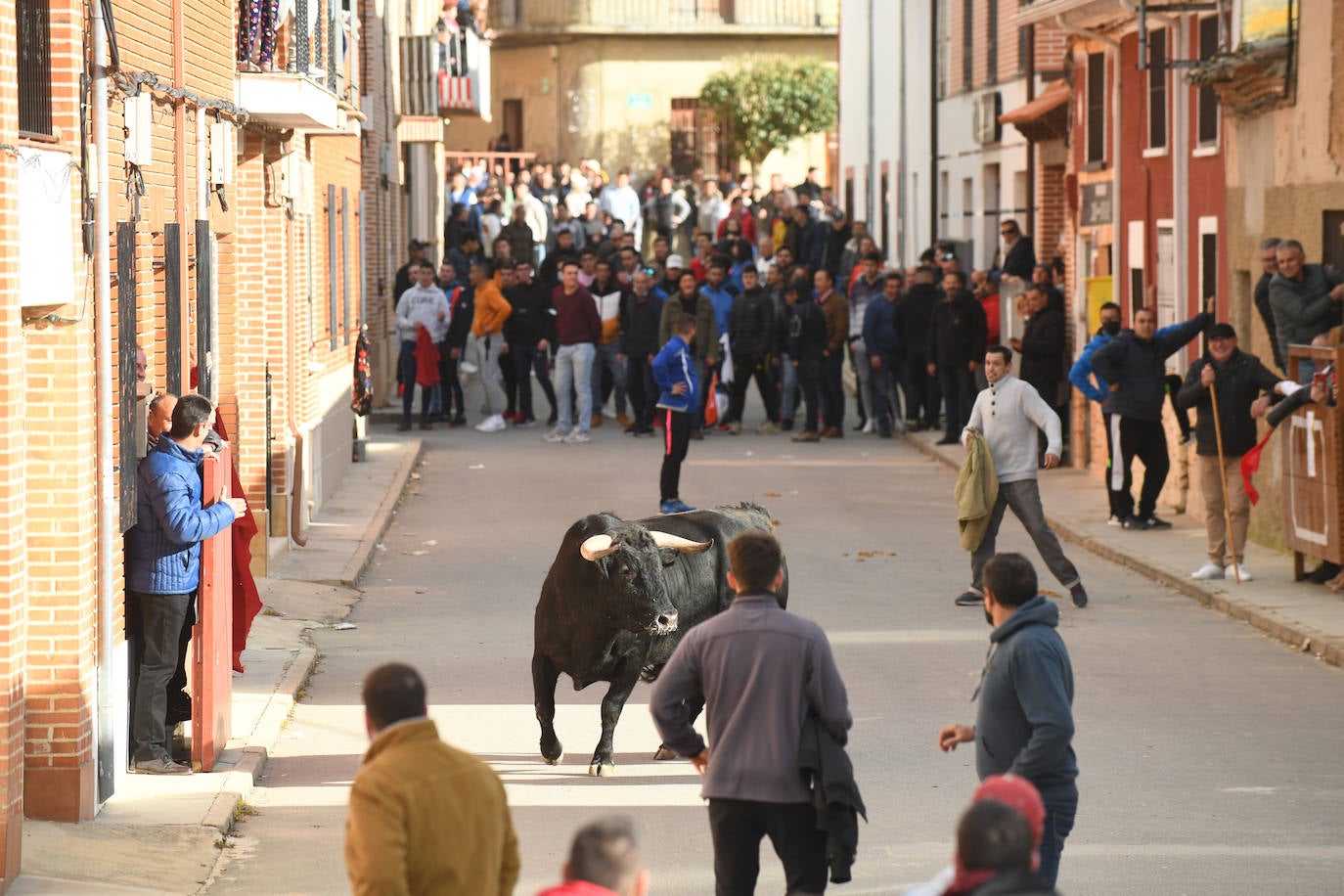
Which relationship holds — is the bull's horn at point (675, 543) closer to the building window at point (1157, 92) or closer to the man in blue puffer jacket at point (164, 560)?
the man in blue puffer jacket at point (164, 560)

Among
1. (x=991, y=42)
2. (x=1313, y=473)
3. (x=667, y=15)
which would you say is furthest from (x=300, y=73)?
(x=667, y=15)

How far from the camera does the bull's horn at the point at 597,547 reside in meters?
10.8

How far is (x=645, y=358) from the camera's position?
29391 millimetres

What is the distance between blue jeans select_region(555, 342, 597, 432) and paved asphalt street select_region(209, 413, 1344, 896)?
21.9 feet

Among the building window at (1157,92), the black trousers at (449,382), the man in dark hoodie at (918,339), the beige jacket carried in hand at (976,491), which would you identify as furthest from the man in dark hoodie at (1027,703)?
the black trousers at (449,382)

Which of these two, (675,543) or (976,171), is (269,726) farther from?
(976,171)

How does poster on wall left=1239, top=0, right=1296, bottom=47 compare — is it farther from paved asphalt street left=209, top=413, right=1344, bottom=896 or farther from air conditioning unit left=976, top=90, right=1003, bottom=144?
air conditioning unit left=976, top=90, right=1003, bottom=144

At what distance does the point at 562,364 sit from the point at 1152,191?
338 inches

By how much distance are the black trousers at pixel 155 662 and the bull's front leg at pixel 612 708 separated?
2.22 metres

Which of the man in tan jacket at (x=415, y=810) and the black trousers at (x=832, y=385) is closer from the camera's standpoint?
the man in tan jacket at (x=415, y=810)

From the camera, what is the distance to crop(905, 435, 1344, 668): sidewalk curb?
14500 millimetres

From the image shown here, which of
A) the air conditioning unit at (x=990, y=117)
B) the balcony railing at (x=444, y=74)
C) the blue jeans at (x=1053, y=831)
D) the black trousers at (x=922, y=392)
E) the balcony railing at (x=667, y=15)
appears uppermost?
the balcony railing at (x=667, y=15)

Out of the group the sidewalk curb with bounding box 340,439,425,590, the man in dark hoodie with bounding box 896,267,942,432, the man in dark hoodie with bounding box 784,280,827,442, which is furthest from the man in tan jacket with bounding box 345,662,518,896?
the man in dark hoodie with bounding box 784,280,827,442

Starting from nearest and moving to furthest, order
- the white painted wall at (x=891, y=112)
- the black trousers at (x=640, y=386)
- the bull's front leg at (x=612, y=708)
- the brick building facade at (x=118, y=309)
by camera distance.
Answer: the brick building facade at (x=118, y=309) → the bull's front leg at (x=612, y=708) → the black trousers at (x=640, y=386) → the white painted wall at (x=891, y=112)
